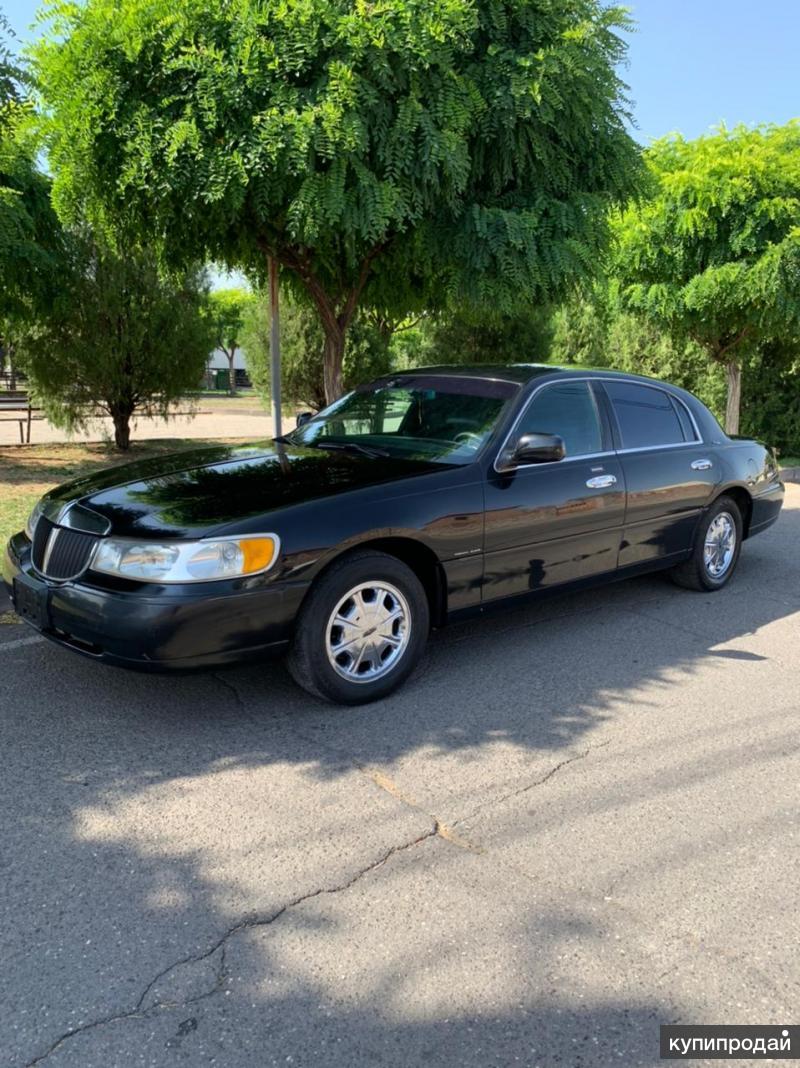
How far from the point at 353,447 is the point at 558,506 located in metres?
1.26

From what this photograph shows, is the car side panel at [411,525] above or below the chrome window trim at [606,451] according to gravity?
below

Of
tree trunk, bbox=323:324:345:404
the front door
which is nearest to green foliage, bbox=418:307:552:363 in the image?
tree trunk, bbox=323:324:345:404

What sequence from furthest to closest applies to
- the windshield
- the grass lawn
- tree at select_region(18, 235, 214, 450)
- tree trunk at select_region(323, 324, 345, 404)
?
tree at select_region(18, 235, 214, 450) → tree trunk at select_region(323, 324, 345, 404) → the grass lawn → the windshield

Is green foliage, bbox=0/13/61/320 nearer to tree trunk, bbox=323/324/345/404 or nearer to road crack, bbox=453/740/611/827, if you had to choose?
tree trunk, bbox=323/324/345/404

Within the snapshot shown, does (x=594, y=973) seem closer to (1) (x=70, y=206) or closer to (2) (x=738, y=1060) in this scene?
(2) (x=738, y=1060)

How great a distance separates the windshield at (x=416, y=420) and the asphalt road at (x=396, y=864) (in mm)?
1238

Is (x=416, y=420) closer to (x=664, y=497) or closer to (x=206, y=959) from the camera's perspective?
(x=664, y=497)

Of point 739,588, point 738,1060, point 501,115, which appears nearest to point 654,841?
point 738,1060

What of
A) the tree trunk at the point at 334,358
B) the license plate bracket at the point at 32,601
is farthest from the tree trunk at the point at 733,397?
the license plate bracket at the point at 32,601

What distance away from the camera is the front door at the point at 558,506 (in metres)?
4.55

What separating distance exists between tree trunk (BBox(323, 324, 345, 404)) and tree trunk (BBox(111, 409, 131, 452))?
4.89 m

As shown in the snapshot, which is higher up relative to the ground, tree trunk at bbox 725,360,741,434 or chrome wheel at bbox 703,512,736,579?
tree trunk at bbox 725,360,741,434

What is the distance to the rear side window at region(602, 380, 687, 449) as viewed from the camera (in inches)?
215

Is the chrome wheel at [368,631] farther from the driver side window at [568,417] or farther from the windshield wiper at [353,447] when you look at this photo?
the driver side window at [568,417]
